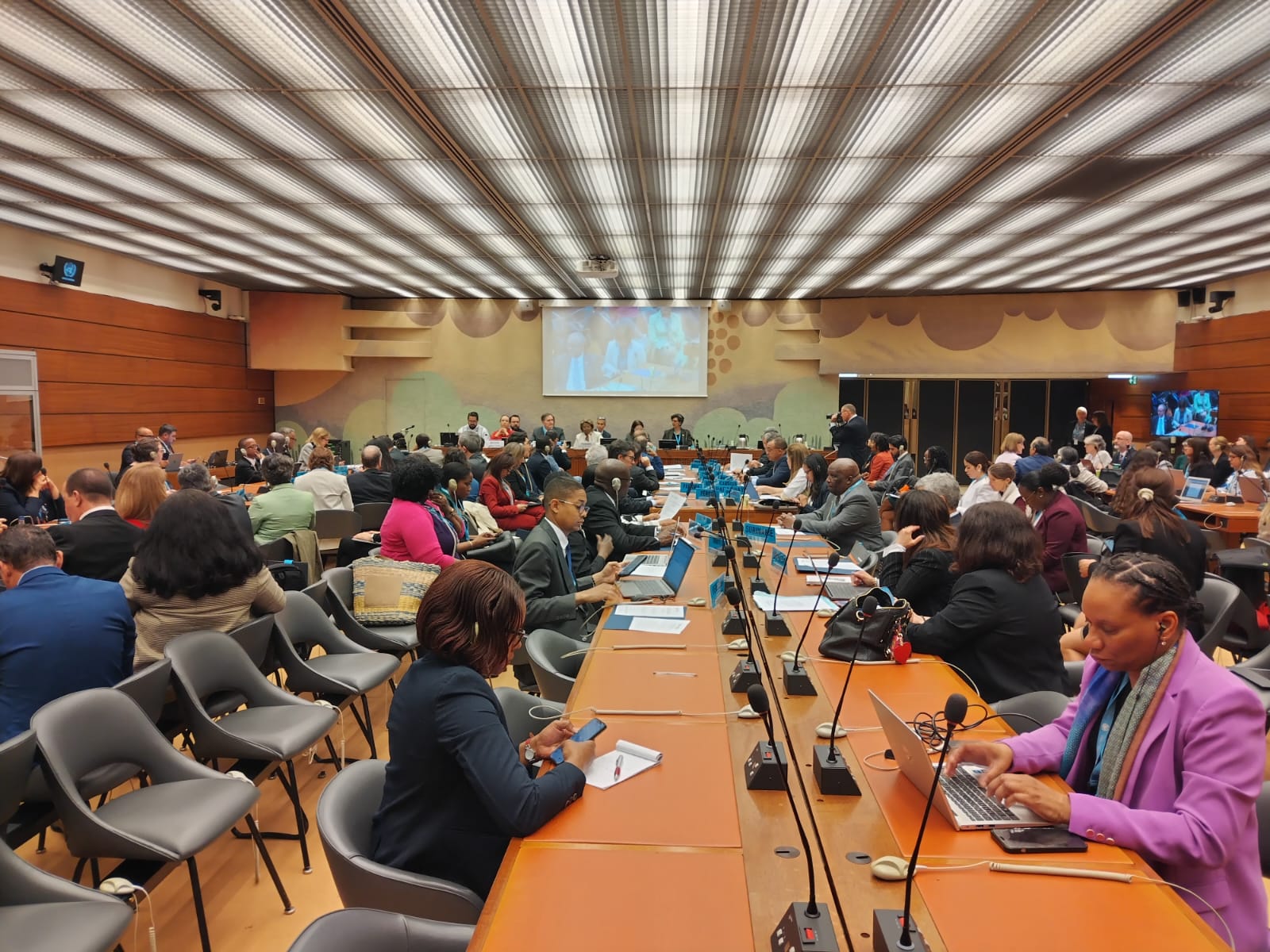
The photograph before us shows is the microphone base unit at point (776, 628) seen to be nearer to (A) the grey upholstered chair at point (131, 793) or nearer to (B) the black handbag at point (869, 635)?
(B) the black handbag at point (869, 635)

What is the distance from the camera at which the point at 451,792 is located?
1.72 meters

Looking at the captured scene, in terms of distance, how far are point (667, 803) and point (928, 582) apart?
1.85 metres

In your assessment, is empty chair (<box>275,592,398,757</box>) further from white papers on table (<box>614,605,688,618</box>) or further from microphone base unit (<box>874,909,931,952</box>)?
microphone base unit (<box>874,909,931,952</box>)

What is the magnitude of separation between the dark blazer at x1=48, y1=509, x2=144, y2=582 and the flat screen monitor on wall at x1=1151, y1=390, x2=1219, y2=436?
14881 millimetres

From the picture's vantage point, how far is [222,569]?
3.11 m

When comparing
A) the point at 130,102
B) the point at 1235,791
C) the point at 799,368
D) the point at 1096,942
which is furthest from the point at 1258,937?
the point at 799,368

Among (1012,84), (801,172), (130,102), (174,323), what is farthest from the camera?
(174,323)

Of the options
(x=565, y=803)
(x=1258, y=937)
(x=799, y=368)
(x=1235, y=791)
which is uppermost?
(x=799, y=368)

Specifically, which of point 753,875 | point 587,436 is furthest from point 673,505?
point 587,436

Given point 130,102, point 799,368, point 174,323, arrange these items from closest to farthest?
point 130,102 → point 174,323 → point 799,368

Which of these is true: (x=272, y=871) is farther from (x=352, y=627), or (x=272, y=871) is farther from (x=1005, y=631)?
(x=1005, y=631)

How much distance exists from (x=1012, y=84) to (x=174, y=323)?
1196 centimetres

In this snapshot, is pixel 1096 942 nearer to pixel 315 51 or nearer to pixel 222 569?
pixel 222 569

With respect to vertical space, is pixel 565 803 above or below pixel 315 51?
below
